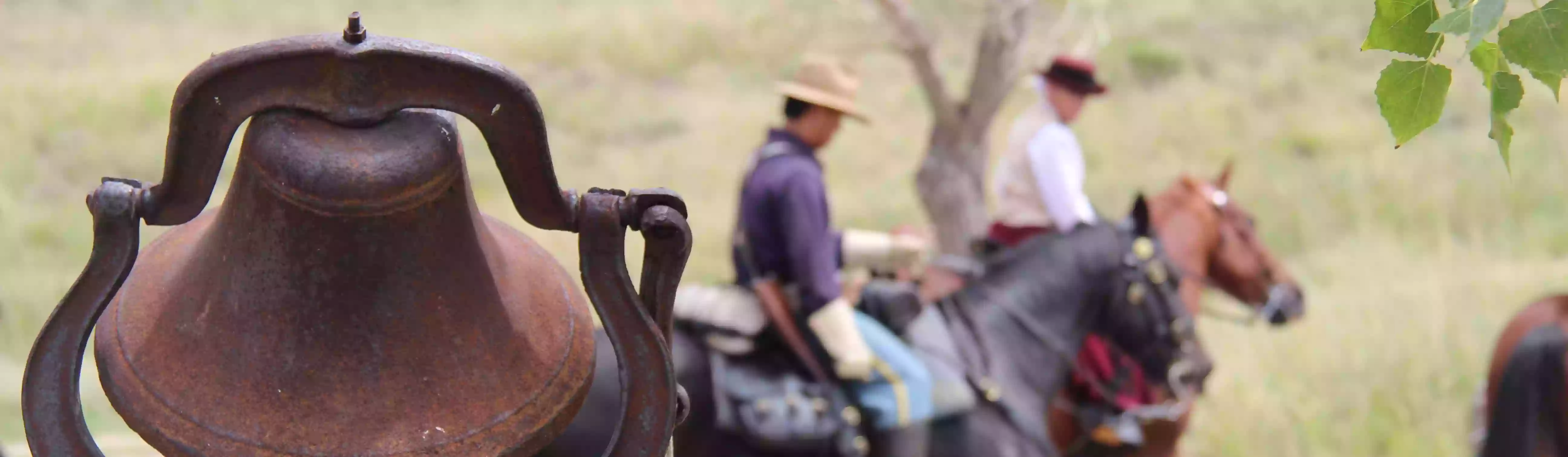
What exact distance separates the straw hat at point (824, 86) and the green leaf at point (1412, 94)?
2.97m

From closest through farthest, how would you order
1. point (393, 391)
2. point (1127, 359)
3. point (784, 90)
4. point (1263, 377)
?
point (393, 391), point (784, 90), point (1127, 359), point (1263, 377)

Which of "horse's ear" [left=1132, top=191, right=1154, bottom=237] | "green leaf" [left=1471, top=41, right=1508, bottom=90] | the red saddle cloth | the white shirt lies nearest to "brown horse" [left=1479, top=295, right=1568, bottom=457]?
the red saddle cloth

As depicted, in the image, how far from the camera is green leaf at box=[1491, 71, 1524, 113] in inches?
55.1

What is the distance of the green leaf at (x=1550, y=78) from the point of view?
1354 mm

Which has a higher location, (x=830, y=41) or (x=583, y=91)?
(x=830, y=41)

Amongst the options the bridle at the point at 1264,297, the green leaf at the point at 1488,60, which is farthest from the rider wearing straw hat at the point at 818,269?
the green leaf at the point at 1488,60

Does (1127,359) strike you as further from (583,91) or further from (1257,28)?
(1257,28)

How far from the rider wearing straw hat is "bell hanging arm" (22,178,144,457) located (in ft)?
9.23

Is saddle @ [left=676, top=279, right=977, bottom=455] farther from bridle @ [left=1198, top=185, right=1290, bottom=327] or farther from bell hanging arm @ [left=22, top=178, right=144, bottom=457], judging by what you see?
bell hanging arm @ [left=22, top=178, right=144, bottom=457]

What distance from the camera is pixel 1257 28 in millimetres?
21453

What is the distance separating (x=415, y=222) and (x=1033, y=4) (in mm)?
7017

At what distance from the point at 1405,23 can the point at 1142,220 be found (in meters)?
3.95

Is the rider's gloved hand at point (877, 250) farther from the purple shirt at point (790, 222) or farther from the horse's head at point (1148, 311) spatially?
the horse's head at point (1148, 311)

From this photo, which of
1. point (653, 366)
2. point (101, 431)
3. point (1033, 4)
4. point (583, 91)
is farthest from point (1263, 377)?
point (583, 91)
